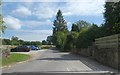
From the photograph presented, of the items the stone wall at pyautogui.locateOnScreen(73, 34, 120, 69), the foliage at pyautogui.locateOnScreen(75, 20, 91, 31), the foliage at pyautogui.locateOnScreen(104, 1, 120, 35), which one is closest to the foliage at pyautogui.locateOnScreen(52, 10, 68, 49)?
the foliage at pyautogui.locateOnScreen(75, 20, 91, 31)

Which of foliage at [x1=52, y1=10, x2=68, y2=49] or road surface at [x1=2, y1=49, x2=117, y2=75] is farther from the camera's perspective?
foliage at [x1=52, y1=10, x2=68, y2=49]

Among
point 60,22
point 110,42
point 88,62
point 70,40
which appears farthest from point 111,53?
point 60,22

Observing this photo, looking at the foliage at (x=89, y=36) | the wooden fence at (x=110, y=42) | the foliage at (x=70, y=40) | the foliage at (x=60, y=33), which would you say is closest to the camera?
the wooden fence at (x=110, y=42)

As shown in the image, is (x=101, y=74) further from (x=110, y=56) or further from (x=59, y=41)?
(x=59, y=41)

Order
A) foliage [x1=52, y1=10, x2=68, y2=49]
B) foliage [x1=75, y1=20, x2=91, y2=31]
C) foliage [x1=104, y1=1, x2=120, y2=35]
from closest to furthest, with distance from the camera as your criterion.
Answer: foliage [x1=104, y1=1, x2=120, y2=35], foliage [x1=75, y1=20, x2=91, y2=31], foliage [x1=52, y1=10, x2=68, y2=49]

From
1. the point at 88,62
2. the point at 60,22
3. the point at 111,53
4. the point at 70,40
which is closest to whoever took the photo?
the point at 111,53

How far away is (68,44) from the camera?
8369cm

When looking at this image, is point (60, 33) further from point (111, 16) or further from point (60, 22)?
point (111, 16)

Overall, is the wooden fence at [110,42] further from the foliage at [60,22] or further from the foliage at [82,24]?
the foliage at [60,22]

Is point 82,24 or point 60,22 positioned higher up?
point 60,22

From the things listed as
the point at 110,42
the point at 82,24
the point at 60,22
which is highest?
the point at 60,22

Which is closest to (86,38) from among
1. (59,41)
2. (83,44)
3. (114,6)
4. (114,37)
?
(83,44)

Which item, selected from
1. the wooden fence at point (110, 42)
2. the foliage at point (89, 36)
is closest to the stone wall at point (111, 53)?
the wooden fence at point (110, 42)

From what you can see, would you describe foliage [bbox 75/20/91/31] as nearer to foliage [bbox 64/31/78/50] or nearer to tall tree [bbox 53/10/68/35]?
foliage [bbox 64/31/78/50]
